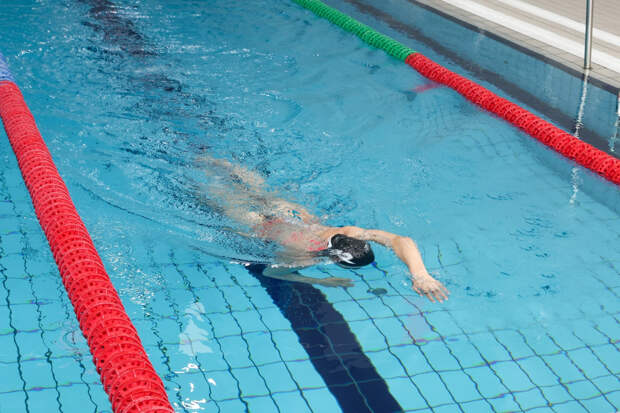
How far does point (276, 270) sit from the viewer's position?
3.42m

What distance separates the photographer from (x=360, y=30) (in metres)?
6.98

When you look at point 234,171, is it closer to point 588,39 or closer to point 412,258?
point 412,258


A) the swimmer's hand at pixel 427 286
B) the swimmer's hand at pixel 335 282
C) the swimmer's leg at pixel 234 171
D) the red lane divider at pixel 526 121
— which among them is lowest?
the swimmer's hand at pixel 335 282

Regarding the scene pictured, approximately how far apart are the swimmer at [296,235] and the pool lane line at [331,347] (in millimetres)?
105

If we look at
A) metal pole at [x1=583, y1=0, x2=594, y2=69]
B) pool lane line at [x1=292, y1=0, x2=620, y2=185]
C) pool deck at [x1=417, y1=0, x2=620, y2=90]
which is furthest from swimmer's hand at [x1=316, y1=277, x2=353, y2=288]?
metal pole at [x1=583, y1=0, x2=594, y2=69]

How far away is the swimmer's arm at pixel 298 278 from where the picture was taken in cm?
336

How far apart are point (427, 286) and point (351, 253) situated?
1.40ft

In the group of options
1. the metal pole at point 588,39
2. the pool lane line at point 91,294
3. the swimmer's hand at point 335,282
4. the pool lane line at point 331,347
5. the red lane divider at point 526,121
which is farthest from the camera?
the metal pole at point 588,39

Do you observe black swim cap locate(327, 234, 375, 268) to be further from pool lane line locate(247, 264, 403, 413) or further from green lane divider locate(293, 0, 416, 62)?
green lane divider locate(293, 0, 416, 62)

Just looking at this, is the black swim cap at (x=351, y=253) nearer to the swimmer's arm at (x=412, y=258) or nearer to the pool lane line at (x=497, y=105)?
the swimmer's arm at (x=412, y=258)

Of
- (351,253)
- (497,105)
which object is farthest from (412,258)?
(497,105)

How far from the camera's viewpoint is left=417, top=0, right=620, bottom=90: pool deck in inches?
245

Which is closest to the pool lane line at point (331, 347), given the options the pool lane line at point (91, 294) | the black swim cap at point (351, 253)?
the black swim cap at point (351, 253)

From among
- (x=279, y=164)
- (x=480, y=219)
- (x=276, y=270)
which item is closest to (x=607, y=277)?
(x=480, y=219)
